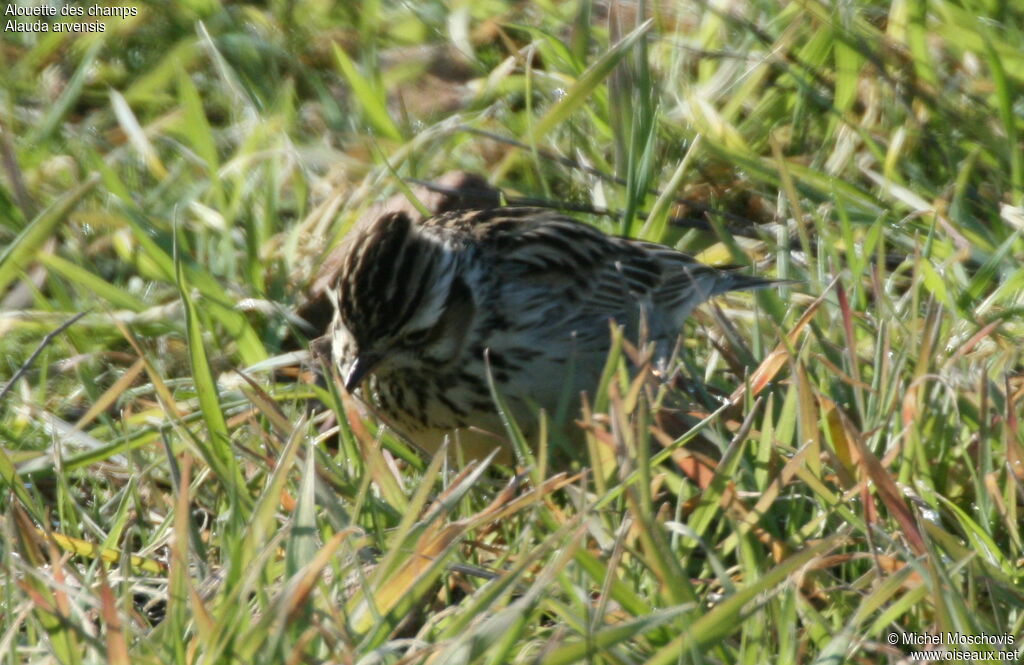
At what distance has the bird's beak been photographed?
4.72 meters

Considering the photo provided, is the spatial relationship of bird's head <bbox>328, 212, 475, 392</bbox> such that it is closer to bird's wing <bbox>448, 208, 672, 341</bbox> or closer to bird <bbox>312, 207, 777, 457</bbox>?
bird <bbox>312, 207, 777, 457</bbox>

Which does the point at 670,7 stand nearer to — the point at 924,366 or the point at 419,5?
the point at 419,5

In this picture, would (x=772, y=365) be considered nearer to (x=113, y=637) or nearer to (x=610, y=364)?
(x=610, y=364)

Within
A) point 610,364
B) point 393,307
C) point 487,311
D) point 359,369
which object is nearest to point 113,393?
point 359,369

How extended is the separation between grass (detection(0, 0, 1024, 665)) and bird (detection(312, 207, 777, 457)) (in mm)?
171

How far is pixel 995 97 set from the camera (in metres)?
6.13

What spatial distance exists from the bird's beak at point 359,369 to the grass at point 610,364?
10 cm

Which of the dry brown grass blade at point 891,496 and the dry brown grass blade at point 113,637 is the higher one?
the dry brown grass blade at point 113,637

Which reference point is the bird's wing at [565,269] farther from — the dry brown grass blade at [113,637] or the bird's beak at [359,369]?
the dry brown grass blade at [113,637]

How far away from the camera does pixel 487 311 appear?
17.1 feet

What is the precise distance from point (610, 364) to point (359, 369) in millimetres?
1164

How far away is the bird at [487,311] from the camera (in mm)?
4816

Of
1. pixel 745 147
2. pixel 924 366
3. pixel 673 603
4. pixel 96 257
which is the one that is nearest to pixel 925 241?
pixel 745 147

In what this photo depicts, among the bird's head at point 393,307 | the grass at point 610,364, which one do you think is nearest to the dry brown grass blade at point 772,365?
the grass at point 610,364
